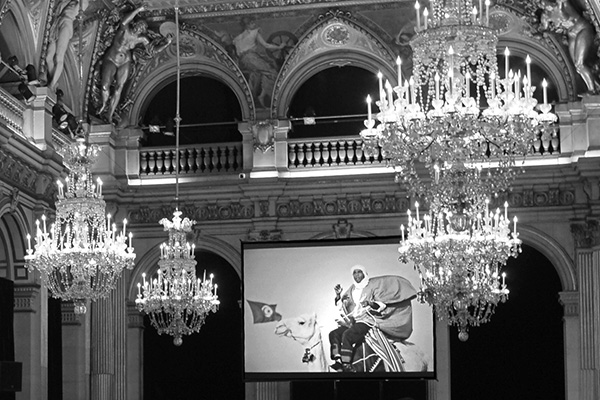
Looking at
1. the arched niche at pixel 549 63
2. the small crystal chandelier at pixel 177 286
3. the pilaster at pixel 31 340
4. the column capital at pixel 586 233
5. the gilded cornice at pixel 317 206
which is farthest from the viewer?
the arched niche at pixel 549 63

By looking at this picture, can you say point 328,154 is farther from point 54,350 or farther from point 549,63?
point 54,350

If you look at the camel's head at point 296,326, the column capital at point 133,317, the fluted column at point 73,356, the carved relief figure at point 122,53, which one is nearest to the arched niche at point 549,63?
the camel's head at point 296,326

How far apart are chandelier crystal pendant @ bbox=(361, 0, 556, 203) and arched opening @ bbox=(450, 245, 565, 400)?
9.14m

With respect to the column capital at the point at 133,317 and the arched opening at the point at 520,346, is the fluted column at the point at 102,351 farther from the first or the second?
the arched opening at the point at 520,346

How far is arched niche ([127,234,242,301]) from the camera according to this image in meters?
22.2

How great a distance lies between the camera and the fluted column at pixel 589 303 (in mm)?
20469

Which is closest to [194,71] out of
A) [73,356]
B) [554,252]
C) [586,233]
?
[73,356]

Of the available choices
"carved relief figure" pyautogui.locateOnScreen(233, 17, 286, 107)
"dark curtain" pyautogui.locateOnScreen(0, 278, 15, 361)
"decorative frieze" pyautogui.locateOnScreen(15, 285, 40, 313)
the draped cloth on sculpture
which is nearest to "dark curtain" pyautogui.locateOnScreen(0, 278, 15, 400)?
"dark curtain" pyautogui.locateOnScreen(0, 278, 15, 361)

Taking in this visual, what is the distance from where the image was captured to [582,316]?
20.7m

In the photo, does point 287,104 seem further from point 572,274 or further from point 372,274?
point 572,274

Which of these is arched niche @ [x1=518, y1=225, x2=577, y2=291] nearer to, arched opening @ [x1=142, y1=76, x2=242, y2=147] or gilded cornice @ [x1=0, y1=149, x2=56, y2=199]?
arched opening @ [x1=142, y1=76, x2=242, y2=147]

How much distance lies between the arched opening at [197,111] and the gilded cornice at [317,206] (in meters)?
1.43

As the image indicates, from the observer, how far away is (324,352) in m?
21.3

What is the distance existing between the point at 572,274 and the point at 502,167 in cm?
811
